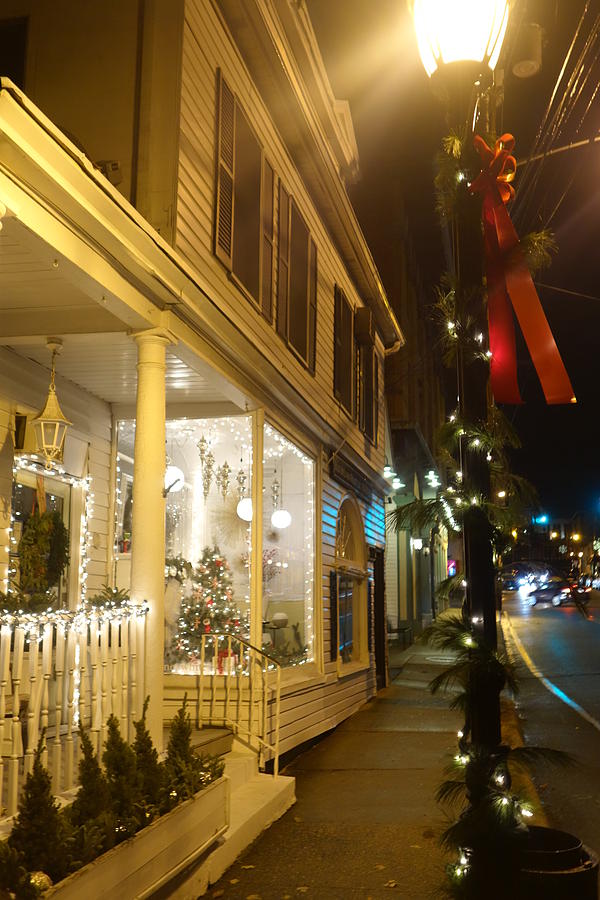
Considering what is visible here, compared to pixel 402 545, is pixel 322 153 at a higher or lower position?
higher

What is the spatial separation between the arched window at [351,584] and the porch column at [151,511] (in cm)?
690

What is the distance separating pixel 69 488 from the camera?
29.2ft

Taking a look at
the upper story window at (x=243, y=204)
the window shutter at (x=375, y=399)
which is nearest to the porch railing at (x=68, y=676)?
the upper story window at (x=243, y=204)

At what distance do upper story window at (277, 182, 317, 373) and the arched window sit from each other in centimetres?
336

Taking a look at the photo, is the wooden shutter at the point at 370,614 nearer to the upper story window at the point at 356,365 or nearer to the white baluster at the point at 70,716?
the upper story window at the point at 356,365

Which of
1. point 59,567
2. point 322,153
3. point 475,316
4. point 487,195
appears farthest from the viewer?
point 322,153

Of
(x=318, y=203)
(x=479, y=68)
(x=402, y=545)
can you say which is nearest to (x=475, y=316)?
(x=479, y=68)

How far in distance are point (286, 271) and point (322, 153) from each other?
6.28 ft

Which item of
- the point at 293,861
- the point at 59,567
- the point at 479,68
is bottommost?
the point at 293,861

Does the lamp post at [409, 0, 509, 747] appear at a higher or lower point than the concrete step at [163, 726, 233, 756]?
higher

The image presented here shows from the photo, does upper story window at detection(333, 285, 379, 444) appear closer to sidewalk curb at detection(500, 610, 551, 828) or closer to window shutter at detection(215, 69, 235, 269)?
window shutter at detection(215, 69, 235, 269)

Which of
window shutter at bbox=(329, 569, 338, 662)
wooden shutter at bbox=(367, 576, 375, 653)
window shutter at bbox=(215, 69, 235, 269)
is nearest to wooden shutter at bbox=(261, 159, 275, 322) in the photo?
window shutter at bbox=(215, 69, 235, 269)

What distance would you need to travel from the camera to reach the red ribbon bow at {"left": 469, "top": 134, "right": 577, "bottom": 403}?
369 cm

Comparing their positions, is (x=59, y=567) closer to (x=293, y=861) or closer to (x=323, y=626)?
(x=293, y=861)
